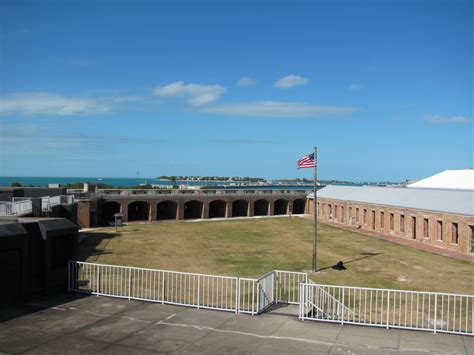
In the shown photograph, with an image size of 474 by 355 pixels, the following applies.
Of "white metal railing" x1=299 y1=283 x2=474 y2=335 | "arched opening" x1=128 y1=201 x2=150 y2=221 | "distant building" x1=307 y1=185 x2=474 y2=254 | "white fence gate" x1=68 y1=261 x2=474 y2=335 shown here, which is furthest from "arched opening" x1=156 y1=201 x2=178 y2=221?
"white metal railing" x1=299 y1=283 x2=474 y2=335

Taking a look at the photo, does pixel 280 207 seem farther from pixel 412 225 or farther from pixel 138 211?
pixel 412 225

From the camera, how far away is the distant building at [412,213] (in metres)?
34.6

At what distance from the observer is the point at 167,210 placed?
62438 millimetres

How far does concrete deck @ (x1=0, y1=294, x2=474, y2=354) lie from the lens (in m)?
9.57

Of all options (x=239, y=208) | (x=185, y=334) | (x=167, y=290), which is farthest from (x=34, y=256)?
(x=239, y=208)

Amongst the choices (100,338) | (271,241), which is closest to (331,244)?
(271,241)

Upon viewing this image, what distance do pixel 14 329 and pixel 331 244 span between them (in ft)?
99.6

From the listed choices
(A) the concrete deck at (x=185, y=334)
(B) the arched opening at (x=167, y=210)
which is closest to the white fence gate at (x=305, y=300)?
(A) the concrete deck at (x=185, y=334)

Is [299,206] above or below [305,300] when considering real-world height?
below

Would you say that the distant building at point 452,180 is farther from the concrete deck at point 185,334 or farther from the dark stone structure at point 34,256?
the dark stone structure at point 34,256

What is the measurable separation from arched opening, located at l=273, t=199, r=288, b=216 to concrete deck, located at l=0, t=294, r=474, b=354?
5911cm

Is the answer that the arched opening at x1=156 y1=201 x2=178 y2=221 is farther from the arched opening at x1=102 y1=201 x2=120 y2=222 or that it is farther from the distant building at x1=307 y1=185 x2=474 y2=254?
the distant building at x1=307 y1=185 x2=474 y2=254

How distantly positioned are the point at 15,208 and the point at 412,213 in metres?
31.6

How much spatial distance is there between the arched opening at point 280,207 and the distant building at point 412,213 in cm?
1210
